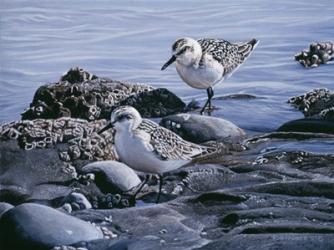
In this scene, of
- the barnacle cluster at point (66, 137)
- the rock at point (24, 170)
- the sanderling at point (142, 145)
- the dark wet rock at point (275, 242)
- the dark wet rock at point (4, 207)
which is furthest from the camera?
the barnacle cluster at point (66, 137)

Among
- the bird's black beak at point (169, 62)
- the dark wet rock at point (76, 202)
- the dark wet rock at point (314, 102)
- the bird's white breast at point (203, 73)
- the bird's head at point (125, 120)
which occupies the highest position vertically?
the bird's black beak at point (169, 62)

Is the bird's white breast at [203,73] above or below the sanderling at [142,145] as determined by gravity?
above

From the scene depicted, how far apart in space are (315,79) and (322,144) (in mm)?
1605

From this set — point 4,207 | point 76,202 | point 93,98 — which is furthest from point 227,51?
point 4,207

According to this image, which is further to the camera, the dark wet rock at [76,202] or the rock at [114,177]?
the rock at [114,177]

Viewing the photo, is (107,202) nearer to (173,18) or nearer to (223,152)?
(223,152)

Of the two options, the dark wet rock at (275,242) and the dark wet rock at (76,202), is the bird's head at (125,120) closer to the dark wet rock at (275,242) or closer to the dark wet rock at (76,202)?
the dark wet rock at (76,202)

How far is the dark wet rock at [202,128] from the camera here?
8.16 meters

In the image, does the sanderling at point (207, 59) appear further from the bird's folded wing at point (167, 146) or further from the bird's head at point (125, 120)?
the bird's head at point (125, 120)

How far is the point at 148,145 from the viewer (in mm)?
6945

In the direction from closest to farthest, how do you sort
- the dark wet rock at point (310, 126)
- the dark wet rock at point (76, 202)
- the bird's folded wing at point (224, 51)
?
→ the dark wet rock at point (76, 202)
the dark wet rock at point (310, 126)
the bird's folded wing at point (224, 51)

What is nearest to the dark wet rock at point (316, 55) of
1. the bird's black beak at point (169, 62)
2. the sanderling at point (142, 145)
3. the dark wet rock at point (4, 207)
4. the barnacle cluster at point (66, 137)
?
the bird's black beak at point (169, 62)

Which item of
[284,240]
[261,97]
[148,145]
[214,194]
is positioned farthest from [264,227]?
[261,97]

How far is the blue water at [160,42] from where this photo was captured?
8078mm
